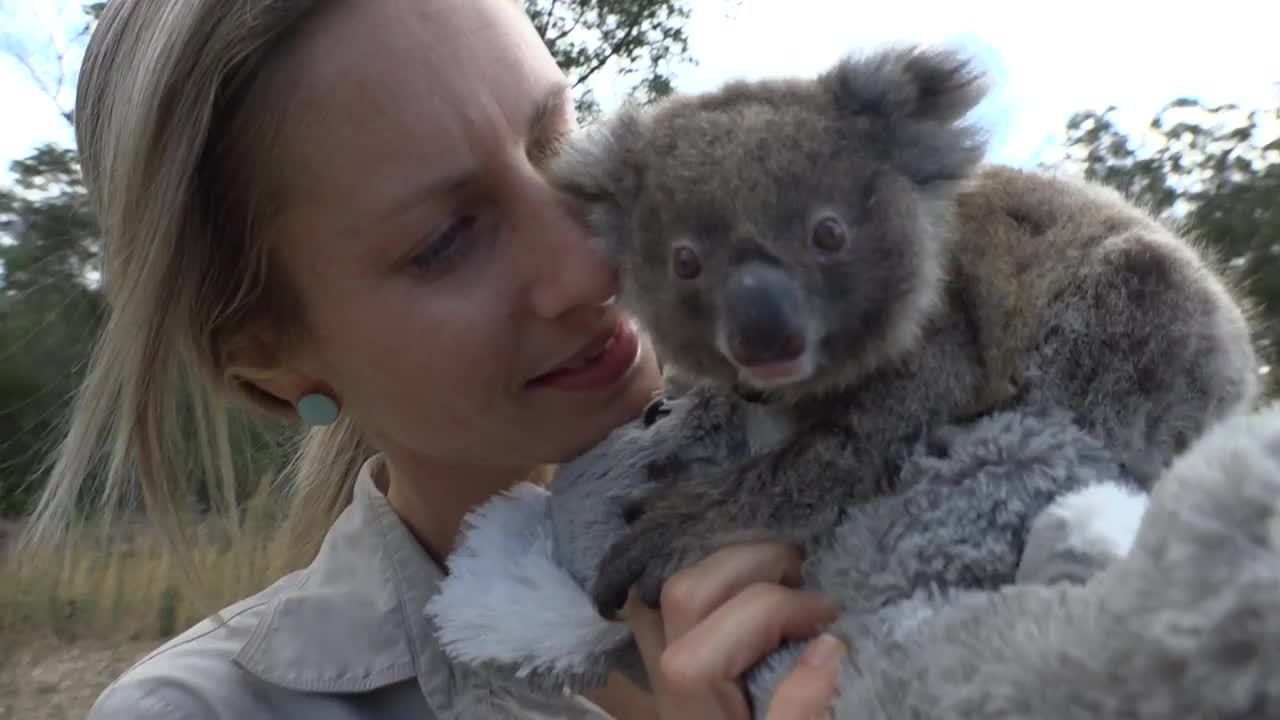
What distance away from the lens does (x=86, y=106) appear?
163cm

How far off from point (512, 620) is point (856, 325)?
0.50 meters

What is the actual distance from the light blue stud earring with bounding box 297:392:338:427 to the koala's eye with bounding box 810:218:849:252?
3.23 feet

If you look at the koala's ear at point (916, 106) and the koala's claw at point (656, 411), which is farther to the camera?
the koala's claw at point (656, 411)

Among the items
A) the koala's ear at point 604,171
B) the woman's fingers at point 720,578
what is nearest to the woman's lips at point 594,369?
the koala's ear at point 604,171

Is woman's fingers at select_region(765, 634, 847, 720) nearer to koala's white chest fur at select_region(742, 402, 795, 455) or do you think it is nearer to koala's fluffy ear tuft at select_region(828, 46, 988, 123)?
koala's white chest fur at select_region(742, 402, 795, 455)

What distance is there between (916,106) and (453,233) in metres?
0.64

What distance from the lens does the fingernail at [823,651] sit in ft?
2.89

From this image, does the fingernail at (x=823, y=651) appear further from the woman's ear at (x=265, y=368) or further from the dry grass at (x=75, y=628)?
the dry grass at (x=75, y=628)

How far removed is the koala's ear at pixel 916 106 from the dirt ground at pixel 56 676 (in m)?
4.00

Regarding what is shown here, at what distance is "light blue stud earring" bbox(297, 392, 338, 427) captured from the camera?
1.70m

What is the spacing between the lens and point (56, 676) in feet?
13.4

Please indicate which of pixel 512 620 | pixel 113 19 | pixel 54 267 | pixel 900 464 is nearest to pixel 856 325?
pixel 900 464

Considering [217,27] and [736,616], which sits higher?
[217,27]

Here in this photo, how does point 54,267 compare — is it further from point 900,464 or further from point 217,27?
point 900,464
